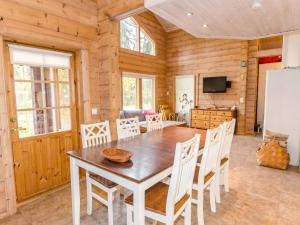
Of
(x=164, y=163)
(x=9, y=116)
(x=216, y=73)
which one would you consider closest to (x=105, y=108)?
(x=9, y=116)

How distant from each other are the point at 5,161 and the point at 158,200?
6.06 ft

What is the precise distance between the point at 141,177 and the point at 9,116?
1932 mm

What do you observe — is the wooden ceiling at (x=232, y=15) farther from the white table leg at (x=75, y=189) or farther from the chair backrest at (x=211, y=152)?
the white table leg at (x=75, y=189)

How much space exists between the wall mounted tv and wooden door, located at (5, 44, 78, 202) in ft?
16.0

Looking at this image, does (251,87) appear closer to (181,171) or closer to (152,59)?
(152,59)

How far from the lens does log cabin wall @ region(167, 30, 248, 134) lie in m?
6.16

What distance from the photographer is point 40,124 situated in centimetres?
265

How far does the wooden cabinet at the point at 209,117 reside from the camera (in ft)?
19.7

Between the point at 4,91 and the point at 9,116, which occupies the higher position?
the point at 4,91

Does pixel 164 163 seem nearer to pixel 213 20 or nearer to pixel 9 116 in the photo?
pixel 9 116

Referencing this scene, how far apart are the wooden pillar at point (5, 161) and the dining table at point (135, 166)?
89cm

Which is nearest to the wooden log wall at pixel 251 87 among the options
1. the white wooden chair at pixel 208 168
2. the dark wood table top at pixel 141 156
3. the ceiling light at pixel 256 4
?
the ceiling light at pixel 256 4

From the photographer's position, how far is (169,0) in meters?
2.23

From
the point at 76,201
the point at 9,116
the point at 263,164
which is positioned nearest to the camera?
the point at 76,201
